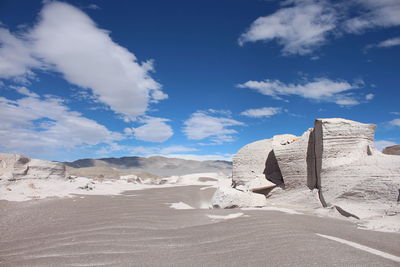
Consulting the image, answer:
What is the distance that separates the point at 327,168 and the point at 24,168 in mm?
11313

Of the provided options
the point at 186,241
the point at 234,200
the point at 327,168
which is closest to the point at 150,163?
the point at 234,200

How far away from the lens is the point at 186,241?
3.83m

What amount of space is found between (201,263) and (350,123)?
6.14 meters

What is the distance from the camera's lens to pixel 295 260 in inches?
117

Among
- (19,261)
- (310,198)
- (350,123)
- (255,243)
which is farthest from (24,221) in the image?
(350,123)

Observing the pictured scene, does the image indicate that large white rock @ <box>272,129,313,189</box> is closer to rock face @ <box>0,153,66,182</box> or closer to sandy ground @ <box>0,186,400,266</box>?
sandy ground @ <box>0,186,400,266</box>

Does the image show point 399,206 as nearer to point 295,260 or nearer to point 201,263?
point 295,260

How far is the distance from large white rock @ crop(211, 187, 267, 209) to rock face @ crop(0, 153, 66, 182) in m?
8.52

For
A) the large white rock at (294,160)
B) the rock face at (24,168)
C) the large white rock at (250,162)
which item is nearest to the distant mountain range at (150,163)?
the rock face at (24,168)

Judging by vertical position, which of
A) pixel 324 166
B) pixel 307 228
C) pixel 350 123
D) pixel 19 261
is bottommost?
pixel 19 261

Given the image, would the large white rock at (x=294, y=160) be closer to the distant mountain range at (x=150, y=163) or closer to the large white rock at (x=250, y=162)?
the large white rock at (x=250, y=162)

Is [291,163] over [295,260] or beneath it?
over

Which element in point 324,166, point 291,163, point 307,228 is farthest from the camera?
point 291,163

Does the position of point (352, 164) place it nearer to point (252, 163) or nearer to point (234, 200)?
point (234, 200)
